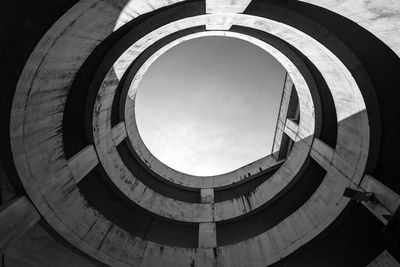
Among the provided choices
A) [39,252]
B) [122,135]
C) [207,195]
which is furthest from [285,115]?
[39,252]

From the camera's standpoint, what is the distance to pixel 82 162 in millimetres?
6719

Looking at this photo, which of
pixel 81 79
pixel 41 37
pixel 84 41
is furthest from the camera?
pixel 81 79

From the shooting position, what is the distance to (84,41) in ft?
14.8

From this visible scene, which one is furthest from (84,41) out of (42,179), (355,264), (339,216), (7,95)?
(355,264)

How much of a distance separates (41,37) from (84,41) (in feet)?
2.97

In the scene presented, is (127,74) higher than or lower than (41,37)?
higher

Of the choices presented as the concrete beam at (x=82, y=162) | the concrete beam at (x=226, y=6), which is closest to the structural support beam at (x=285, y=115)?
the concrete beam at (x=226, y=6)

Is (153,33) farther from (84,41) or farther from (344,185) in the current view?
(344,185)

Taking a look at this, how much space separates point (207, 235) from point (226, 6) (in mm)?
8844

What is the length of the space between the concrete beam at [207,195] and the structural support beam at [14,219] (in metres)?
8.23

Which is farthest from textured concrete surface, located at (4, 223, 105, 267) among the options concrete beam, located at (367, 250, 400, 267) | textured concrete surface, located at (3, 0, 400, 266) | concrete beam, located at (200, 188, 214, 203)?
concrete beam, located at (367, 250, 400, 267)

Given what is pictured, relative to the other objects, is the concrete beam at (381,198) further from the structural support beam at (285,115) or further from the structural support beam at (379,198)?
the structural support beam at (285,115)

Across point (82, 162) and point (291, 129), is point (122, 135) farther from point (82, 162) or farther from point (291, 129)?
point (291, 129)

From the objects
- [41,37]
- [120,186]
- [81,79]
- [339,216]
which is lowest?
[339,216]
